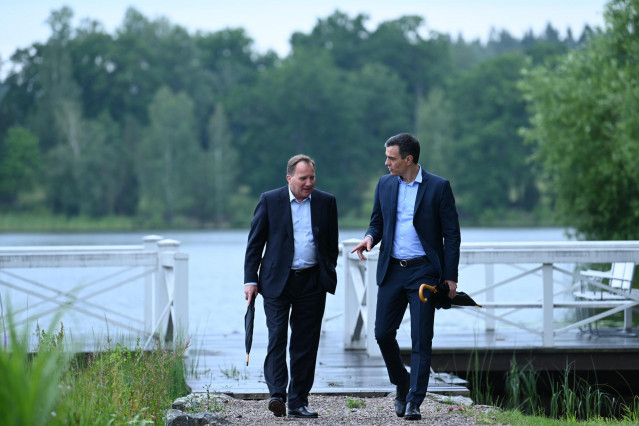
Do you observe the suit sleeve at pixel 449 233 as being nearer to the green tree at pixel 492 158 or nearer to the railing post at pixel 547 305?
the railing post at pixel 547 305

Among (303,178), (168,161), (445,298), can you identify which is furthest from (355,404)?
(168,161)

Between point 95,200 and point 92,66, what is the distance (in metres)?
11.8

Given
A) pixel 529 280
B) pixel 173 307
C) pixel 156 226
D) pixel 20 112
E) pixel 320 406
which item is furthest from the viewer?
pixel 20 112

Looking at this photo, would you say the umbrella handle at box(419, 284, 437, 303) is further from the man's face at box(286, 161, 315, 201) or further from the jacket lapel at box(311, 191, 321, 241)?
the man's face at box(286, 161, 315, 201)

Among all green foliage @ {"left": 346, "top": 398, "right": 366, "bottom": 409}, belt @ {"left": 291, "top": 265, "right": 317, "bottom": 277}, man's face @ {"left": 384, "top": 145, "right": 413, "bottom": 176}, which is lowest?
green foliage @ {"left": 346, "top": 398, "right": 366, "bottom": 409}

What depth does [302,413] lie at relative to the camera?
6781 millimetres

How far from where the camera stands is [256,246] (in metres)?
6.92

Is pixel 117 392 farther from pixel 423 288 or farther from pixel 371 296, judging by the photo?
pixel 371 296

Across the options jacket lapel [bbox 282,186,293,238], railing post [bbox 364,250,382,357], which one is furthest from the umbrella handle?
railing post [bbox 364,250,382,357]

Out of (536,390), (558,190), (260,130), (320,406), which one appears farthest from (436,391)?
(260,130)

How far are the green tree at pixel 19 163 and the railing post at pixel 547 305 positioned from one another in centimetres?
6270

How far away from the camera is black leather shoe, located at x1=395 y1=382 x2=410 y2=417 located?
22.2ft

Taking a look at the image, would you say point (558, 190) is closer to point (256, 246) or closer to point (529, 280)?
point (529, 280)

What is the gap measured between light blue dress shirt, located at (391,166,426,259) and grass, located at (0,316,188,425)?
5.48 ft
